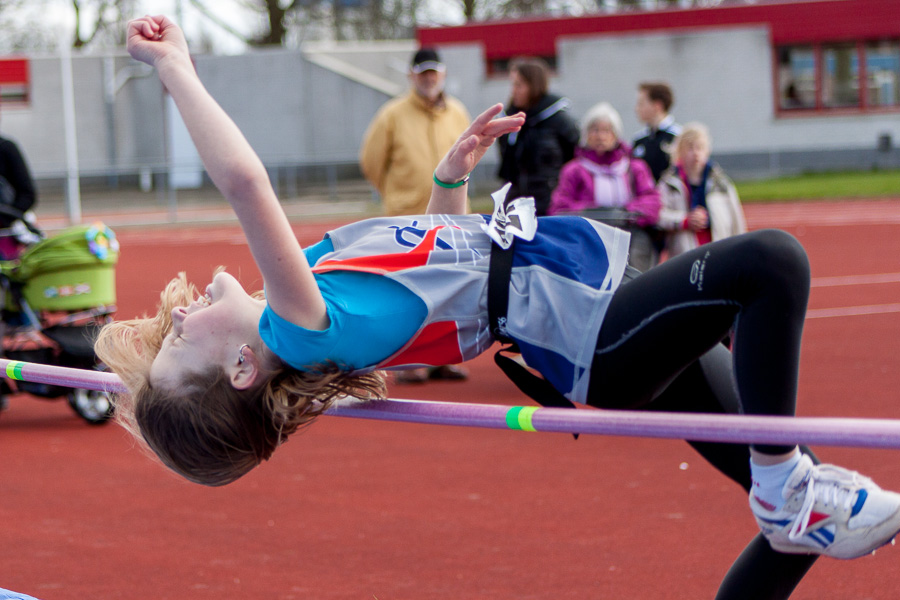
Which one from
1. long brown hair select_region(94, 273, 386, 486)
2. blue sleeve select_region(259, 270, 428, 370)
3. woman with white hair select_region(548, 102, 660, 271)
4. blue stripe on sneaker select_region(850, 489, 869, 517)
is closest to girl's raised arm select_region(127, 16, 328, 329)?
blue sleeve select_region(259, 270, 428, 370)

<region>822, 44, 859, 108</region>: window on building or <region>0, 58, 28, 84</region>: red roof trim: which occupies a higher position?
<region>0, 58, 28, 84</region>: red roof trim

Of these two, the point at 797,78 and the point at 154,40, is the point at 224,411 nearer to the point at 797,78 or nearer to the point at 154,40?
the point at 154,40

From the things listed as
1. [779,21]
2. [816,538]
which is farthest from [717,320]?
[779,21]

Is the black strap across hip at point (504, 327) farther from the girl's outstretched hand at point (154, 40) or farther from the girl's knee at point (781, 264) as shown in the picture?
the girl's outstretched hand at point (154, 40)

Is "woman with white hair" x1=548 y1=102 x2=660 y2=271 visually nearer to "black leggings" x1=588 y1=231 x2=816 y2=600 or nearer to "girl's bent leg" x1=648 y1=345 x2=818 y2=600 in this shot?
"girl's bent leg" x1=648 y1=345 x2=818 y2=600

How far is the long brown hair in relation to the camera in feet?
7.15

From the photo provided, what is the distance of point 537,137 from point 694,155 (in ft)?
3.22

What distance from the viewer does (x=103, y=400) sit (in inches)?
233

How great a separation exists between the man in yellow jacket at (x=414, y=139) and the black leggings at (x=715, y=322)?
14.8 feet

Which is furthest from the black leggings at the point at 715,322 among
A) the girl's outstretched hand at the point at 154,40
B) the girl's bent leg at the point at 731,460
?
the girl's outstretched hand at the point at 154,40

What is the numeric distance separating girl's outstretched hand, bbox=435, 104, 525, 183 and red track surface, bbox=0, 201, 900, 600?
1.61 m

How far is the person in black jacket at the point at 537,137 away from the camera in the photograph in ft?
21.0

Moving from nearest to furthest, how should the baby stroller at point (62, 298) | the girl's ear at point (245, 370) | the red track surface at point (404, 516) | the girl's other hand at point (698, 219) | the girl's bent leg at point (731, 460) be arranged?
the girl's ear at point (245, 370), the girl's bent leg at point (731, 460), the red track surface at point (404, 516), the baby stroller at point (62, 298), the girl's other hand at point (698, 219)

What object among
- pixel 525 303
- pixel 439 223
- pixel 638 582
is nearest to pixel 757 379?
pixel 525 303
